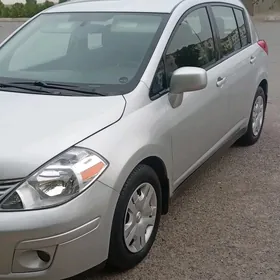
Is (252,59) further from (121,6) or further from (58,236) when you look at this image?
(58,236)

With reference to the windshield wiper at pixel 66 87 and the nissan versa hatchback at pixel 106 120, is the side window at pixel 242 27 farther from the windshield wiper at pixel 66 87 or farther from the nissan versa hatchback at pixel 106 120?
the windshield wiper at pixel 66 87

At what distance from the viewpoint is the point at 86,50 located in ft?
12.9

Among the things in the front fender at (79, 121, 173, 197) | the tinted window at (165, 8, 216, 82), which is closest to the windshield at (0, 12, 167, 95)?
the tinted window at (165, 8, 216, 82)

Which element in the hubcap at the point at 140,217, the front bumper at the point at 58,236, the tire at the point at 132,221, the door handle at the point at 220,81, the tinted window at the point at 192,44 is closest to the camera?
the front bumper at the point at 58,236

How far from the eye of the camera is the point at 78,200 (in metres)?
2.74

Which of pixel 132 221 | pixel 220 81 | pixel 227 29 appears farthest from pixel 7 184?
pixel 227 29

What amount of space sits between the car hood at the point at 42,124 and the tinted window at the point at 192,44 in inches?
29.3

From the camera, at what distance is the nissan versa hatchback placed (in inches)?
107

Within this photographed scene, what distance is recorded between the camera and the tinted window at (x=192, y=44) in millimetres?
3898

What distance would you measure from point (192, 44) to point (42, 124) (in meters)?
1.65

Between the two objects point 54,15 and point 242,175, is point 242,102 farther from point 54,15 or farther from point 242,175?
point 54,15

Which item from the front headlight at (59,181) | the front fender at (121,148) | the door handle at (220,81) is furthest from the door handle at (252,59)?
the front headlight at (59,181)

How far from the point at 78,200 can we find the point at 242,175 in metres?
2.57

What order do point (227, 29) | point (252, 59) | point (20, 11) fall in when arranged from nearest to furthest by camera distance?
point (227, 29), point (252, 59), point (20, 11)
